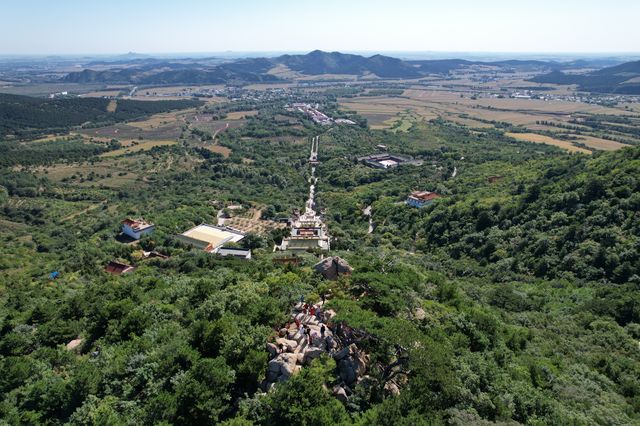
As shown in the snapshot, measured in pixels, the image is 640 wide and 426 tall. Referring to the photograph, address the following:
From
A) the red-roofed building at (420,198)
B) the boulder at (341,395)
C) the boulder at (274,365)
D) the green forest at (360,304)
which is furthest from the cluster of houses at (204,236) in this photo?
the boulder at (341,395)

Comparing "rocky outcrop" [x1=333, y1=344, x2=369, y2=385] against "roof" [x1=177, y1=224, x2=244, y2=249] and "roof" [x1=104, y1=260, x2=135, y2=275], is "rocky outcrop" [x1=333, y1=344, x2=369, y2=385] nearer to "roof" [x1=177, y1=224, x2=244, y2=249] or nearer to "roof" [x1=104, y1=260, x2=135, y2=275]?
"roof" [x1=104, y1=260, x2=135, y2=275]

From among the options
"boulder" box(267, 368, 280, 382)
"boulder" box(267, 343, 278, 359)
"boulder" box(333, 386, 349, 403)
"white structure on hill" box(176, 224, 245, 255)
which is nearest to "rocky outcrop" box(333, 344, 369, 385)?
"boulder" box(333, 386, 349, 403)

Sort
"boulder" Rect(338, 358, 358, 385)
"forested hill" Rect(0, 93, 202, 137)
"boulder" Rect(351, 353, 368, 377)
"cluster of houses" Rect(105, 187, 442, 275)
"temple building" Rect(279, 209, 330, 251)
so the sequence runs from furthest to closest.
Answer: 1. "forested hill" Rect(0, 93, 202, 137)
2. "temple building" Rect(279, 209, 330, 251)
3. "cluster of houses" Rect(105, 187, 442, 275)
4. "boulder" Rect(351, 353, 368, 377)
5. "boulder" Rect(338, 358, 358, 385)

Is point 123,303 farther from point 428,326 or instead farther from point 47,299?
point 428,326

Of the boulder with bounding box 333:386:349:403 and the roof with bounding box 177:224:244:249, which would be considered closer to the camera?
the boulder with bounding box 333:386:349:403

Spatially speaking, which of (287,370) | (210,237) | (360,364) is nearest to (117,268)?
(210,237)

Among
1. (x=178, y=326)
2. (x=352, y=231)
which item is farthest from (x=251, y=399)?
(x=352, y=231)

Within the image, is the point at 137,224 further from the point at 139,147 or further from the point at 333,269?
the point at 139,147
